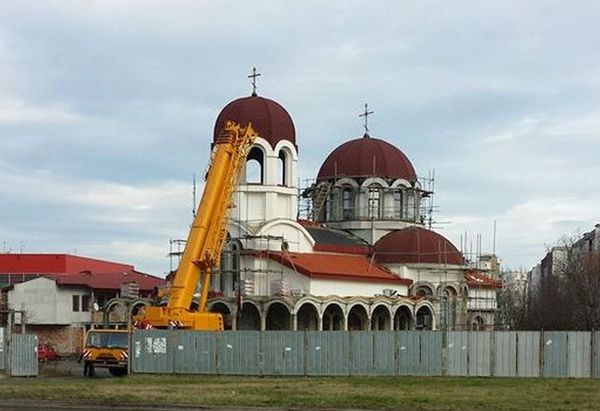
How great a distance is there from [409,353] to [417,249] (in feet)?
116

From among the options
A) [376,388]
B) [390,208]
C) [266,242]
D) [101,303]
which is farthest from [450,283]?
[376,388]

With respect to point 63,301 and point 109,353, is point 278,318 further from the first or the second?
point 109,353

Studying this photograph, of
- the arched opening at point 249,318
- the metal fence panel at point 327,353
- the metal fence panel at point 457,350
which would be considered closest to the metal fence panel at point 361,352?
the metal fence panel at point 327,353

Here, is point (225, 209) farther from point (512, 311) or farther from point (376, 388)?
point (512, 311)

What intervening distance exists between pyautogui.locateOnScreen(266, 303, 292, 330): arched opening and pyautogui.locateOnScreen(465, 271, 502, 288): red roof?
17522mm

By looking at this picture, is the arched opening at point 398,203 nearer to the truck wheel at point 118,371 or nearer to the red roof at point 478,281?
the red roof at point 478,281

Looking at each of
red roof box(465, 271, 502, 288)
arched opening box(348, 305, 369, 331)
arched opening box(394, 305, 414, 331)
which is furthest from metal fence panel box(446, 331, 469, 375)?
red roof box(465, 271, 502, 288)

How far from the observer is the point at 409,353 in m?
38.4

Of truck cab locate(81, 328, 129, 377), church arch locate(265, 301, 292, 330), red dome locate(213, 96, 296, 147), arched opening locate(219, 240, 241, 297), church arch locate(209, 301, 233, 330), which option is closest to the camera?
truck cab locate(81, 328, 129, 377)

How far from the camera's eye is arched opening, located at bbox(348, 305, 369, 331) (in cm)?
6688

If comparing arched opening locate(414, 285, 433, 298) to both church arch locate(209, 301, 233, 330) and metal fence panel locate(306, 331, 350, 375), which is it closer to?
church arch locate(209, 301, 233, 330)

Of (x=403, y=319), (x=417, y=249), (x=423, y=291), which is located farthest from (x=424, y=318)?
(x=417, y=249)

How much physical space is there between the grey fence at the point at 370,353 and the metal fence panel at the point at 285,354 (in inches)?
1.5

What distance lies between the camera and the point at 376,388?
3070 centimetres
